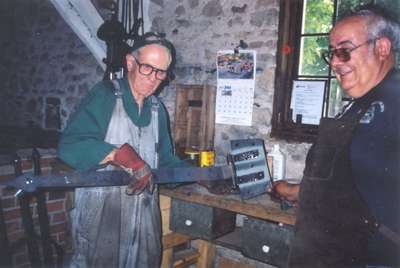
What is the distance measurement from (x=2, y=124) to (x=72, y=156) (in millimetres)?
4244

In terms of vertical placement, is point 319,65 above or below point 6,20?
below

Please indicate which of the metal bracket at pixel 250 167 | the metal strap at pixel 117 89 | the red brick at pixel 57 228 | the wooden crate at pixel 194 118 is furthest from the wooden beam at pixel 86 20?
the metal bracket at pixel 250 167

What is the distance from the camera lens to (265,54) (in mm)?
3098

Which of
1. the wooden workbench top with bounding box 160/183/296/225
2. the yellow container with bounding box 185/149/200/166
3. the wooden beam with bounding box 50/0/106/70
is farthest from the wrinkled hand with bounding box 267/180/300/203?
the wooden beam with bounding box 50/0/106/70

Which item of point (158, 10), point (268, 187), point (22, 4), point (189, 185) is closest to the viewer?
point (268, 187)

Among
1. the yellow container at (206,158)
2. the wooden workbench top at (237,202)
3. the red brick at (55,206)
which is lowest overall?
the red brick at (55,206)

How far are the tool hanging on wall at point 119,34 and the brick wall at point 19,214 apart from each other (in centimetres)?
117

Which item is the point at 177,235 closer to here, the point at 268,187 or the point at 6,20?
the point at 268,187

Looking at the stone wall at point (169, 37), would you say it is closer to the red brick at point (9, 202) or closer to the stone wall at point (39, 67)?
the stone wall at point (39, 67)

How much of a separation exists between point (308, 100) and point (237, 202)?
42.7 inches

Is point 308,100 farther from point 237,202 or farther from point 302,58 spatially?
point 237,202

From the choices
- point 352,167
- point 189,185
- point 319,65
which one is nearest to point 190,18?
point 319,65

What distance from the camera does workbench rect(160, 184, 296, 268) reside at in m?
2.33

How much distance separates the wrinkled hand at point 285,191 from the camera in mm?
2328
